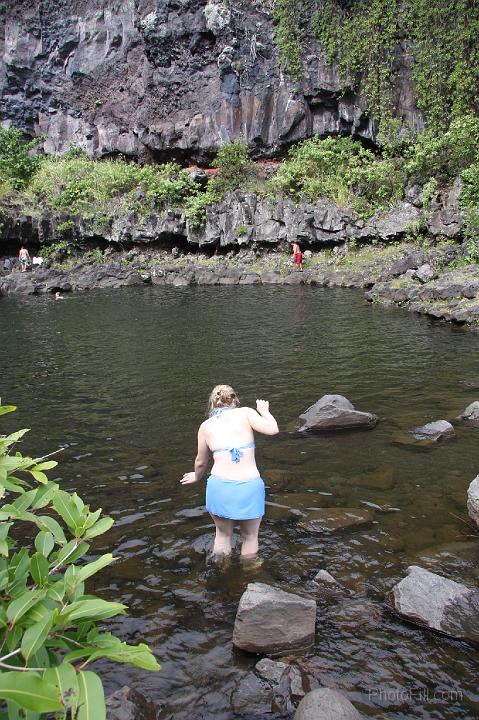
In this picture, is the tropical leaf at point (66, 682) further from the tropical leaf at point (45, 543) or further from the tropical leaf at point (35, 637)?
the tropical leaf at point (45, 543)

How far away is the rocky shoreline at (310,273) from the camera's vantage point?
61.3ft

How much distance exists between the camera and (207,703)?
11.5 ft

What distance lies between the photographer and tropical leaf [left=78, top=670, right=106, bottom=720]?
152cm

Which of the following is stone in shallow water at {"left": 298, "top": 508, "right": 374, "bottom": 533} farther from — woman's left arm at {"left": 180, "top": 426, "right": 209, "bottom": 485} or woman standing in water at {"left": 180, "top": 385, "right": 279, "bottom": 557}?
woman's left arm at {"left": 180, "top": 426, "right": 209, "bottom": 485}

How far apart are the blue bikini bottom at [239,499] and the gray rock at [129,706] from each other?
181cm

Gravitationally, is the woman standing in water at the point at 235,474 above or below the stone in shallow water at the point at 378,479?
above

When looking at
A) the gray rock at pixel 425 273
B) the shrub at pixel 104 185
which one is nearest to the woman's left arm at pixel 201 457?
the gray rock at pixel 425 273

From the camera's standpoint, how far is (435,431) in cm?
800

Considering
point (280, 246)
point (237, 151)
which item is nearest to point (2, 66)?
point (237, 151)

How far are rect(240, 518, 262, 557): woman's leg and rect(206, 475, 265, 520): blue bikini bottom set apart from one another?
5.0 inches

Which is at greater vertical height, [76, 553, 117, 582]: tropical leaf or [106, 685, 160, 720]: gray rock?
[76, 553, 117, 582]: tropical leaf

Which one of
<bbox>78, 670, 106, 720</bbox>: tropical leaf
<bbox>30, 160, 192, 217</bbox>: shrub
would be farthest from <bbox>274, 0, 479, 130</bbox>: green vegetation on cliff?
<bbox>78, 670, 106, 720</bbox>: tropical leaf

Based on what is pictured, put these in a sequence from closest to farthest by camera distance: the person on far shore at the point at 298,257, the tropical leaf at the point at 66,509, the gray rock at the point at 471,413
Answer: the tropical leaf at the point at 66,509
the gray rock at the point at 471,413
the person on far shore at the point at 298,257

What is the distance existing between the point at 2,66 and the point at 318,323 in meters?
46.7
